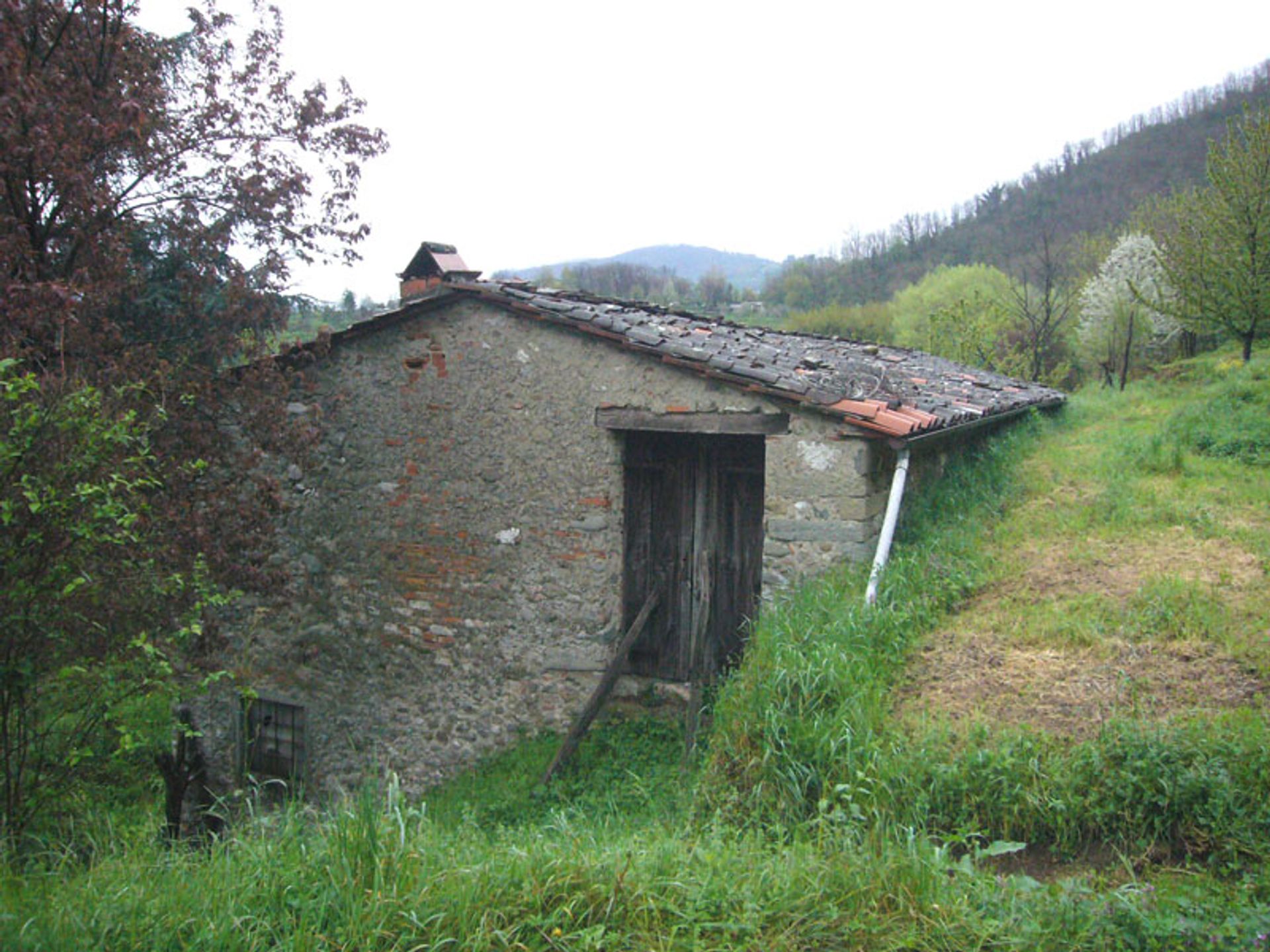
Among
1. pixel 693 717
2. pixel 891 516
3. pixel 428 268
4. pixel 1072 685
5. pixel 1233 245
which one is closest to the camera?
pixel 1072 685

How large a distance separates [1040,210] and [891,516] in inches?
2136

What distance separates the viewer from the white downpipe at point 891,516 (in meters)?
Result: 6.24

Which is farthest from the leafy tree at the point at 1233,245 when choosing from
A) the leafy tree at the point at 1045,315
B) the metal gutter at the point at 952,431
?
the leafy tree at the point at 1045,315

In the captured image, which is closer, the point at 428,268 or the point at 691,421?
the point at 691,421

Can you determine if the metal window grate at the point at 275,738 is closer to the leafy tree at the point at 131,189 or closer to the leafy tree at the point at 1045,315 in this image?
the leafy tree at the point at 131,189

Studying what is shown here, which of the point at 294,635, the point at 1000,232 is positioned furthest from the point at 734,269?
the point at 294,635

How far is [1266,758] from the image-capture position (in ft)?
11.9

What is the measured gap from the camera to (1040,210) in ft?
173

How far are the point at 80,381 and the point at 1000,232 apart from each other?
56905 millimetres

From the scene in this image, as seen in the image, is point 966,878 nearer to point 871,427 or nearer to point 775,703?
point 775,703

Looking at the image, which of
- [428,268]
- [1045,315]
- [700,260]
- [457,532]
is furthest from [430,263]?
[700,260]

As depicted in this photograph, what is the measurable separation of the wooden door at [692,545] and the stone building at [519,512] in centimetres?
2

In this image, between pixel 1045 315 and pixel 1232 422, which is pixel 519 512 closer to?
pixel 1232 422

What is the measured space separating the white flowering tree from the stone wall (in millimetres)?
24254
